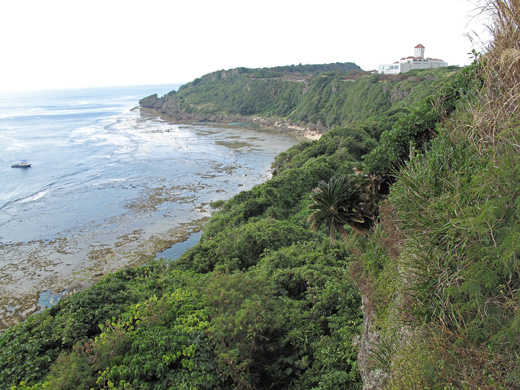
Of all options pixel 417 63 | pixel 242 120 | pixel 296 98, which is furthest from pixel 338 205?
pixel 296 98

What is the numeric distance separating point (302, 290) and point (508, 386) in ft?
32.0

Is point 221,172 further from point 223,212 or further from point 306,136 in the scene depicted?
point 306,136

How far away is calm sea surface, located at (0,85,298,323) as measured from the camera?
2542cm

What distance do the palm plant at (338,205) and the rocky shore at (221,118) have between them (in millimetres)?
61402

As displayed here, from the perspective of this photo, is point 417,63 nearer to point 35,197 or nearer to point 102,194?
point 102,194

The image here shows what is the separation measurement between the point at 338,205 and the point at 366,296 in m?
3.70

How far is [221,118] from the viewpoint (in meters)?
102

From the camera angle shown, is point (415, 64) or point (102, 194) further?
point (415, 64)

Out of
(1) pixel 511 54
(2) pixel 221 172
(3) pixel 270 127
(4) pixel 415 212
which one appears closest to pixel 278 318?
(4) pixel 415 212

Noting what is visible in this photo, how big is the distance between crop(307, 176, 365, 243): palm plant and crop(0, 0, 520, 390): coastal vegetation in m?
0.05

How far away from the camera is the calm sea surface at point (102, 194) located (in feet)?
83.4

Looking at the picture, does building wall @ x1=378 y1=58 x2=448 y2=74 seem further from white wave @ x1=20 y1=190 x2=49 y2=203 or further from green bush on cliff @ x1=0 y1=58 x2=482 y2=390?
white wave @ x1=20 y1=190 x2=49 y2=203

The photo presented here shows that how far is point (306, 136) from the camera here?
75.0 meters

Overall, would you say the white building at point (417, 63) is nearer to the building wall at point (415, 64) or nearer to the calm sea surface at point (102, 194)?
the building wall at point (415, 64)
